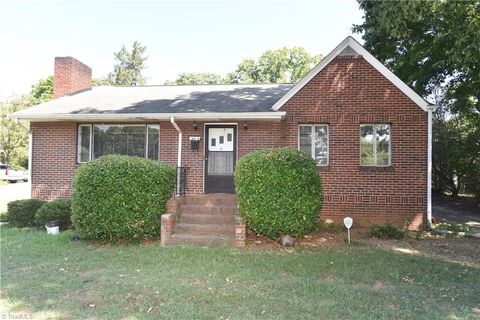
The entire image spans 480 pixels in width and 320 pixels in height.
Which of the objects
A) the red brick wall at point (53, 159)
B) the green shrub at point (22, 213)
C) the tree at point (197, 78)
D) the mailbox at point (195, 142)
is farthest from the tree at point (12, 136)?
the mailbox at point (195, 142)

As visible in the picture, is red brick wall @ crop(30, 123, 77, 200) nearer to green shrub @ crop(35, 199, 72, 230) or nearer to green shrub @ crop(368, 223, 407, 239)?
green shrub @ crop(35, 199, 72, 230)

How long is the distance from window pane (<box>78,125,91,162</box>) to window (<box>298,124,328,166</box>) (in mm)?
6679

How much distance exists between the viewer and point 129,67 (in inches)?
1960

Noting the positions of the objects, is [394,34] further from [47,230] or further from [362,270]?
[47,230]

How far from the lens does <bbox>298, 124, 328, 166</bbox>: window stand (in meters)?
9.56

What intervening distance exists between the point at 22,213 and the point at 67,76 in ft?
18.8

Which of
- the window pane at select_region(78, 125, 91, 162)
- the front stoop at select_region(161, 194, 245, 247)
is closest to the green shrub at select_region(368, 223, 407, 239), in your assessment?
the front stoop at select_region(161, 194, 245, 247)

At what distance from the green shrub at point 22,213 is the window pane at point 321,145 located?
8167mm

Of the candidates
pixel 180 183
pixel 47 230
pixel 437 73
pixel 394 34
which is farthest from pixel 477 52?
pixel 47 230

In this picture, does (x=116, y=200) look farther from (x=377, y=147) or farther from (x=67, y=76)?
(x=67, y=76)

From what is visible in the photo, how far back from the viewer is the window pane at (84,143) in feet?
34.1

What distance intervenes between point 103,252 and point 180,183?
10.0 feet

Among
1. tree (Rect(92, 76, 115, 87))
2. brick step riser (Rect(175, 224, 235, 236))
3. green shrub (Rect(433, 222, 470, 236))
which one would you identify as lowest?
green shrub (Rect(433, 222, 470, 236))

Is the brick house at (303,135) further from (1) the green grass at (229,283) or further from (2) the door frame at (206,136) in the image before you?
(1) the green grass at (229,283)
